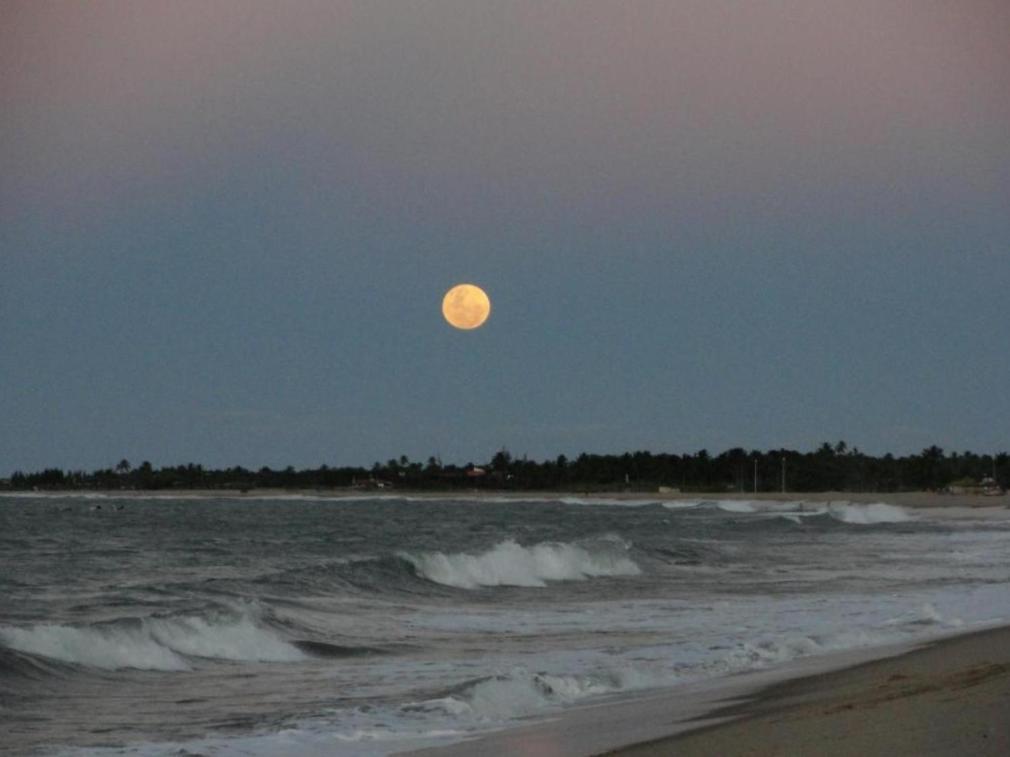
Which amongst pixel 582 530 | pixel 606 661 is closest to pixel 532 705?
pixel 606 661

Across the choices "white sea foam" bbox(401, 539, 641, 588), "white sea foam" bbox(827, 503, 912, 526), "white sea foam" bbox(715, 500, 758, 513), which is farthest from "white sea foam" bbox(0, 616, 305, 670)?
"white sea foam" bbox(715, 500, 758, 513)

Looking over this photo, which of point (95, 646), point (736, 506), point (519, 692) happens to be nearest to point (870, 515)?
point (736, 506)

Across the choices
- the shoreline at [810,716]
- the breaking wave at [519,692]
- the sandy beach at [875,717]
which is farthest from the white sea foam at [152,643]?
the sandy beach at [875,717]

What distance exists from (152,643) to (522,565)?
16793 millimetres

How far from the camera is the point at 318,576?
30.1m

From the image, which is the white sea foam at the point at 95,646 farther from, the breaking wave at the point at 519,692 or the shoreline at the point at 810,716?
the shoreline at the point at 810,716

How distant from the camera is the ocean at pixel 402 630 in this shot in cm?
1273

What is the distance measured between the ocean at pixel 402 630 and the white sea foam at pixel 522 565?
0.08 m

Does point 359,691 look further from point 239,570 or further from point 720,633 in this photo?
point 239,570

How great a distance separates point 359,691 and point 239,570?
2163 cm

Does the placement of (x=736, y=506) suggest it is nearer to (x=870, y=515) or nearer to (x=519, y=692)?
(x=870, y=515)

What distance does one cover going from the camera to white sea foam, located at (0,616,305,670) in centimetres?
1756

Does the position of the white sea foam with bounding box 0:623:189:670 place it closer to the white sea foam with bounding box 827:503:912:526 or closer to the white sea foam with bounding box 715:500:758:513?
the white sea foam with bounding box 827:503:912:526

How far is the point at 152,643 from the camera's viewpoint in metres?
18.5
